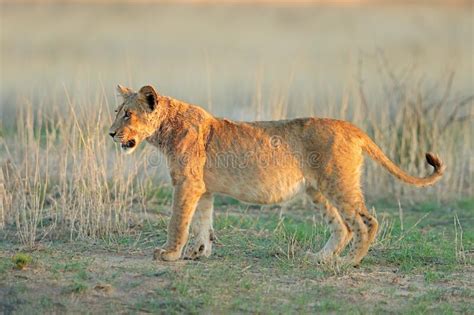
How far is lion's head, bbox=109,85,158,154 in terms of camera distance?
8914 millimetres

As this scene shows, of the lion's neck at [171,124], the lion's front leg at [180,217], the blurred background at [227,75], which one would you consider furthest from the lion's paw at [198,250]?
the blurred background at [227,75]

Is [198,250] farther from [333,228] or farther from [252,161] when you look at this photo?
[333,228]

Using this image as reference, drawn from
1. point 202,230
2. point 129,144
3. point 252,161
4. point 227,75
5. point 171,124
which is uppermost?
point 227,75

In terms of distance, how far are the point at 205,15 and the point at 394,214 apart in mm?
34499

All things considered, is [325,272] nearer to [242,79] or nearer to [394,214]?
[394,214]

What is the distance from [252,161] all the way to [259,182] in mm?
203

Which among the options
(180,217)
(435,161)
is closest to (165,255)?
(180,217)

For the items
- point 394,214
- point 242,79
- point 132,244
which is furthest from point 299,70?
point 132,244

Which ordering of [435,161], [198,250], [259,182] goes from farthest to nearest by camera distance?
[198,250], [259,182], [435,161]

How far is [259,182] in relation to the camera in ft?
29.7

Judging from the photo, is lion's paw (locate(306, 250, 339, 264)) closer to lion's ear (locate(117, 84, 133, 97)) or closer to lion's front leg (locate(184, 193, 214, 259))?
lion's front leg (locate(184, 193, 214, 259))

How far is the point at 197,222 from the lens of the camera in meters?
9.31

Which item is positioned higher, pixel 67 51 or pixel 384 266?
pixel 67 51

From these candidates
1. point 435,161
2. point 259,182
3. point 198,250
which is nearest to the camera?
point 435,161
